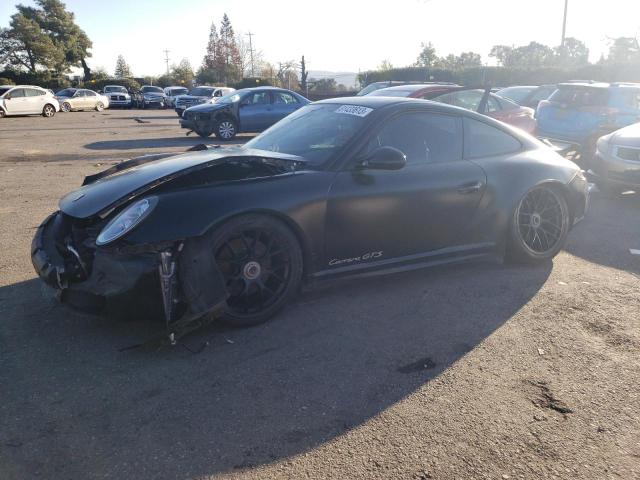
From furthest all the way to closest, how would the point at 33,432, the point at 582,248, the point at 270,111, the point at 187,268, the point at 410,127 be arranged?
the point at 270,111
the point at 582,248
the point at 410,127
the point at 187,268
the point at 33,432

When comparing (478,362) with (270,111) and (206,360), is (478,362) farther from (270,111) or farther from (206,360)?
(270,111)

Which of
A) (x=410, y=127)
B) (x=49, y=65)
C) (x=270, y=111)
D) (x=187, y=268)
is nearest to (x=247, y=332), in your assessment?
(x=187, y=268)

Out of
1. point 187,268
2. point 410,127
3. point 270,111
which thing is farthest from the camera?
point 270,111

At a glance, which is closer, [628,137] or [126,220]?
[126,220]

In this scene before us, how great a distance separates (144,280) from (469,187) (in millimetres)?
2622

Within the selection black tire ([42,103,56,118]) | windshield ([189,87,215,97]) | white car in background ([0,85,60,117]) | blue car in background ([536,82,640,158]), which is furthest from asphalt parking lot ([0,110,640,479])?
windshield ([189,87,215,97])

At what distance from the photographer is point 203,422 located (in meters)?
2.71

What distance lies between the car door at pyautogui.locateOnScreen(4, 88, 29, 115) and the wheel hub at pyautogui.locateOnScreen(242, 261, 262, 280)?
1122 inches

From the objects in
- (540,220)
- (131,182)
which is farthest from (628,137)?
(131,182)

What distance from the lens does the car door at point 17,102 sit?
27.4 metres

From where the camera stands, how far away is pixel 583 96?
36.8ft

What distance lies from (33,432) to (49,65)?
6640 centimetres

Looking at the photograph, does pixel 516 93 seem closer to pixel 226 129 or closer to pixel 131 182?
pixel 226 129

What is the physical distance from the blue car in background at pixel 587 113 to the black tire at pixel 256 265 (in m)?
8.47
